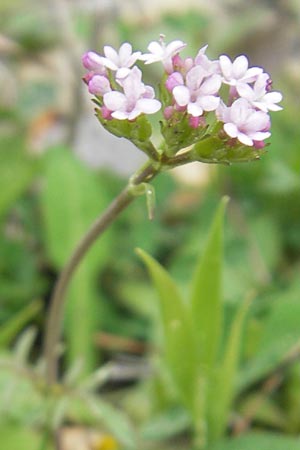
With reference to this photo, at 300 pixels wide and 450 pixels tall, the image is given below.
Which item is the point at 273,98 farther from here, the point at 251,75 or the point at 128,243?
the point at 128,243

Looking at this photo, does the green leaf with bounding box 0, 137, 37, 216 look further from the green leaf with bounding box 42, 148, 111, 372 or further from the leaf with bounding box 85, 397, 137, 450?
the leaf with bounding box 85, 397, 137, 450

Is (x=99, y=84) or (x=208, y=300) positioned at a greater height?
(x=99, y=84)

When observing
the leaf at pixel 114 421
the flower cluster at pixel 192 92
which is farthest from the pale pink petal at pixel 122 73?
the leaf at pixel 114 421

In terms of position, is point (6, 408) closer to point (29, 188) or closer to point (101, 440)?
point (101, 440)

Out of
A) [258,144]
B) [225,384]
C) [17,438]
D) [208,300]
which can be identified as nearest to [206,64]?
[258,144]

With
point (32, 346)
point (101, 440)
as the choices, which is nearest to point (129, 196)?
point (101, 440)

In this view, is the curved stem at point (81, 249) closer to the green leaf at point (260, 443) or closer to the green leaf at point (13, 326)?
the green leaf at point (13, 326)
